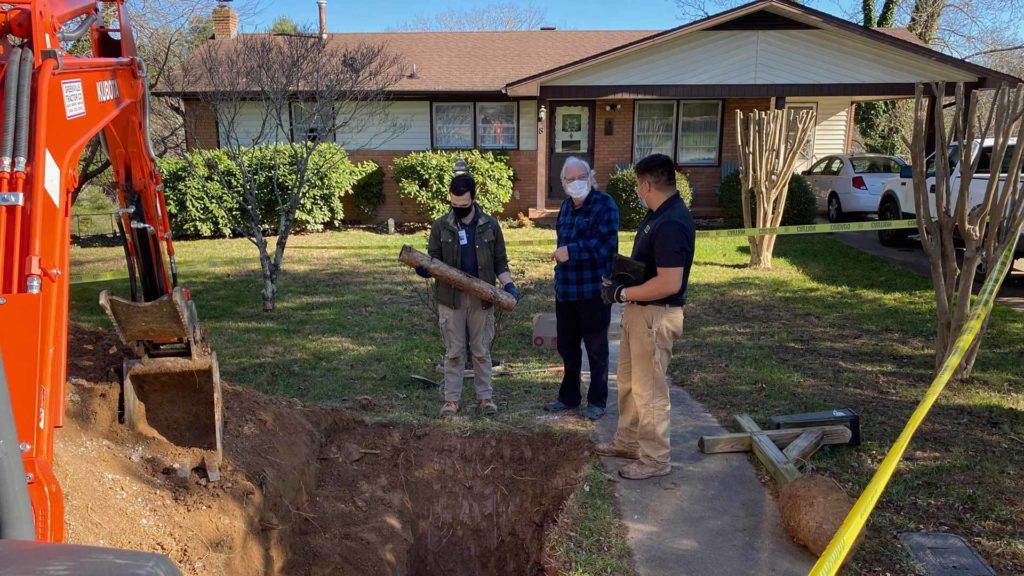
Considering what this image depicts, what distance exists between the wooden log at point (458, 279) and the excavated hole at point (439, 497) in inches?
38.4

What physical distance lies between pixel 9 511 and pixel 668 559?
2.92 meters

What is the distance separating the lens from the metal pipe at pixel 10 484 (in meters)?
1.84

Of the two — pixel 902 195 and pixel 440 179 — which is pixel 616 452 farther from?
pixel 440 179

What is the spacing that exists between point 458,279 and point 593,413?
1451 millimetres

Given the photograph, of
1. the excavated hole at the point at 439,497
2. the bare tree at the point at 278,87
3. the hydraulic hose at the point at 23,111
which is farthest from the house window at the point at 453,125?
the hydraulic hose at the point at 23,111

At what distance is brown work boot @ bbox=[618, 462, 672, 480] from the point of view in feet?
14.8

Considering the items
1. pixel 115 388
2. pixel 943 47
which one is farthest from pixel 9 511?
pixel 943 47

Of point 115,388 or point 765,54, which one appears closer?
point 115,388

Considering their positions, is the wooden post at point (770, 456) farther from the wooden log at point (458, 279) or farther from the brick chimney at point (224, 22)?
the brick chimney at point (224, 22)

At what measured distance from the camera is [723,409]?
567 centimetres

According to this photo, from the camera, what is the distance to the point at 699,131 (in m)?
17.8

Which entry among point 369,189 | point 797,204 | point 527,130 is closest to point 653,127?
point 527,130

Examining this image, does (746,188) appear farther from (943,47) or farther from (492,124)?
(943,47)

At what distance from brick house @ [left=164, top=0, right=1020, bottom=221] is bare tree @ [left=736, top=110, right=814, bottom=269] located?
309cm
